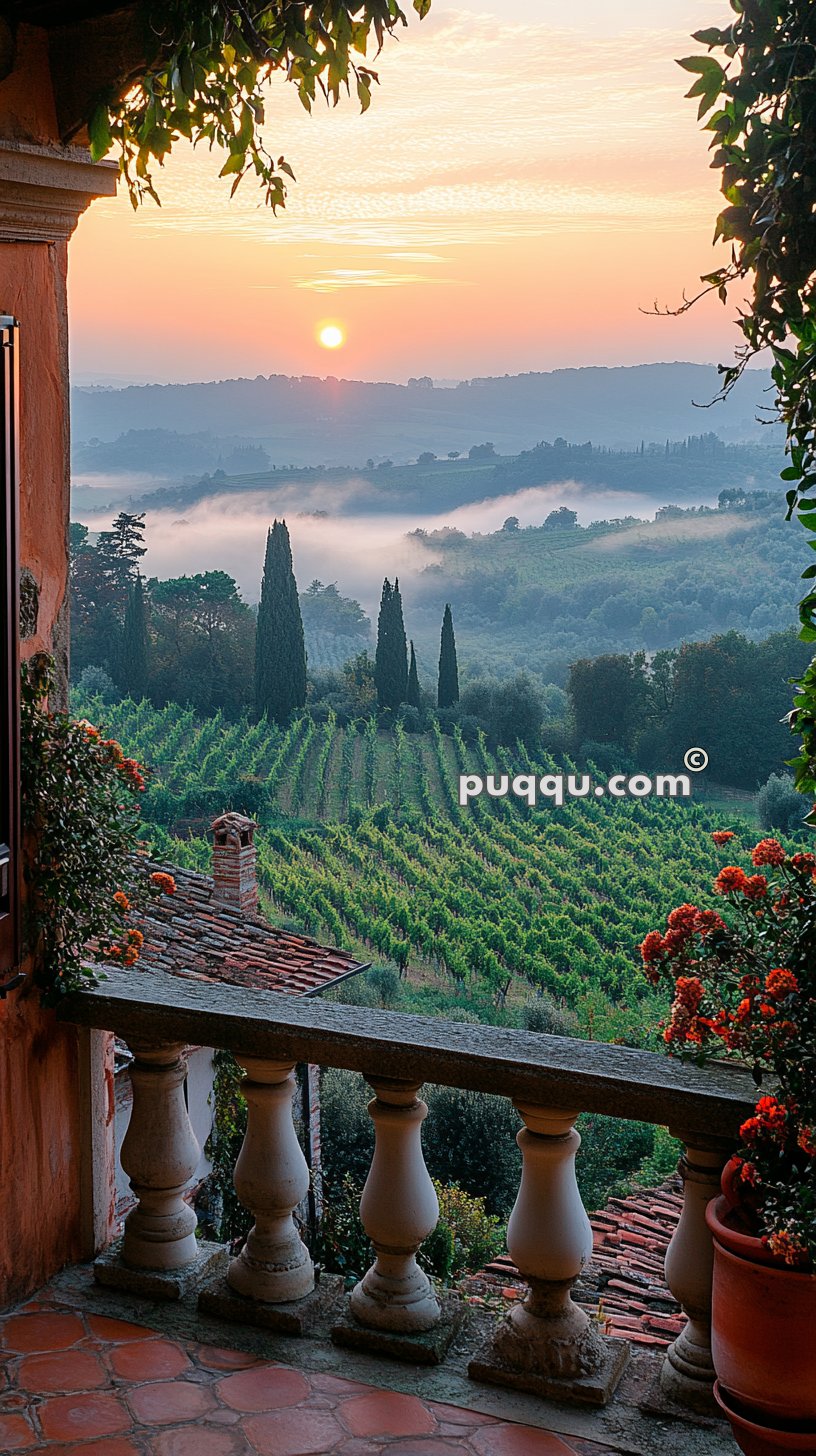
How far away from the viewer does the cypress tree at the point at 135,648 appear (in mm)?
26078

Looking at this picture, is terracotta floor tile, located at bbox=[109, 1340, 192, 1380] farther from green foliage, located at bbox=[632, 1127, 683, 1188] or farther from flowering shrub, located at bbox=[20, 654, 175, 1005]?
green foliage, located at bbox=[632, 1127, 683, 1188]

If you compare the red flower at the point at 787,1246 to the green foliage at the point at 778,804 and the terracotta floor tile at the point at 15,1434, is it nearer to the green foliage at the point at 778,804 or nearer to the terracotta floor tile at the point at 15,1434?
the terracotta floor tile at the point at 15,1434

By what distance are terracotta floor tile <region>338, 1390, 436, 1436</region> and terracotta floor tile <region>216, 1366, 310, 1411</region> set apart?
0.09 meters

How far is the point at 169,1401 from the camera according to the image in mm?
1958

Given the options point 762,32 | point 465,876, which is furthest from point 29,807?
point 465,876

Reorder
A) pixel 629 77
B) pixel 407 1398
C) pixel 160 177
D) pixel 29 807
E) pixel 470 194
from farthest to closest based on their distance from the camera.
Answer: pixel 470 194, pixel 629 77, pixel 160 177, pixel 29 807, pixel 407 1398

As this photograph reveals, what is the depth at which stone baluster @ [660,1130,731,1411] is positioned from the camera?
1848 millimetres

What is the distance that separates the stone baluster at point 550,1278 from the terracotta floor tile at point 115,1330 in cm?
58

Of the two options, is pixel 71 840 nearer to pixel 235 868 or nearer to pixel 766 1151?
pixel 766 1151

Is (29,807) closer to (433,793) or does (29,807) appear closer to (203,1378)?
(203,1378)

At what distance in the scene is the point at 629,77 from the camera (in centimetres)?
2270

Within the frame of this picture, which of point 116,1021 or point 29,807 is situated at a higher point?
point 29,807

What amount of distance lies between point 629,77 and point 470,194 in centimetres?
1060

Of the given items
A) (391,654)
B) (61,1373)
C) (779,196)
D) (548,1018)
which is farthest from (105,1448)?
(391,654)
